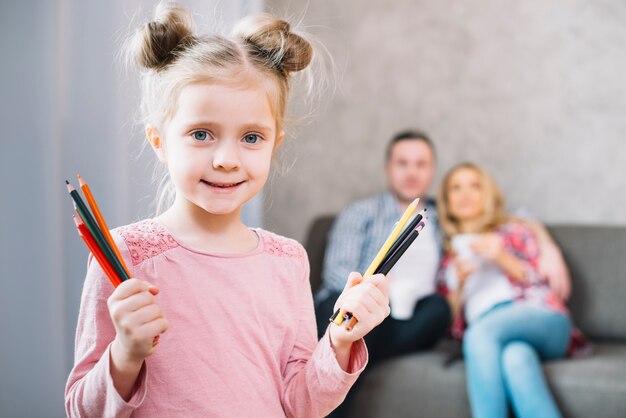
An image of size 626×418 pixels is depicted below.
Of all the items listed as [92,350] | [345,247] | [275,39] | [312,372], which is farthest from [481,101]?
[92,350]

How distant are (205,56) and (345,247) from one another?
1.65 meters

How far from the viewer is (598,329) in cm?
234

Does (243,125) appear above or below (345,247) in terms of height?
above

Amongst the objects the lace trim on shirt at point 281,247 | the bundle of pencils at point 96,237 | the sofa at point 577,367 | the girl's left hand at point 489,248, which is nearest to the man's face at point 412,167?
the girl's left hand at point 489,248

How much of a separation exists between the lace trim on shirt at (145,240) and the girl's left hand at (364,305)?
20 cm

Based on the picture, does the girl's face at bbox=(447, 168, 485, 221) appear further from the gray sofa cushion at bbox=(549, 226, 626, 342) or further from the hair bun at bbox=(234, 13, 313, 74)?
the hair bun at bbox=(234, 13, 313, 74)

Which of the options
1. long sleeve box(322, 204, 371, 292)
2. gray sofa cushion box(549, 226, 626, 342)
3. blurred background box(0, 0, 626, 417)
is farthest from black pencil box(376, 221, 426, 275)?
gray sofa cushion box(549, 226, 626, 342)

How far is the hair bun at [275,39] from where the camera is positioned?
0.83m

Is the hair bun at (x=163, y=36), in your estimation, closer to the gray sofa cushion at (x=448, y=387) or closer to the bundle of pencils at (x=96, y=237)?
the bundle of pencils at (x=96, y=237)

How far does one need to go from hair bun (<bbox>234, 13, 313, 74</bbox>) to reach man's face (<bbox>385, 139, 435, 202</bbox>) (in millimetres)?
1654

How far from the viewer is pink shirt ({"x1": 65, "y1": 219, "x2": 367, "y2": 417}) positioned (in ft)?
2.35

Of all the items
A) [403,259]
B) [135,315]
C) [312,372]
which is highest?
[135,315]

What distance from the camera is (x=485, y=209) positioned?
2424 millimetres

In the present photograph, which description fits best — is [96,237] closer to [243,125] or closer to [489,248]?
[243,125]
